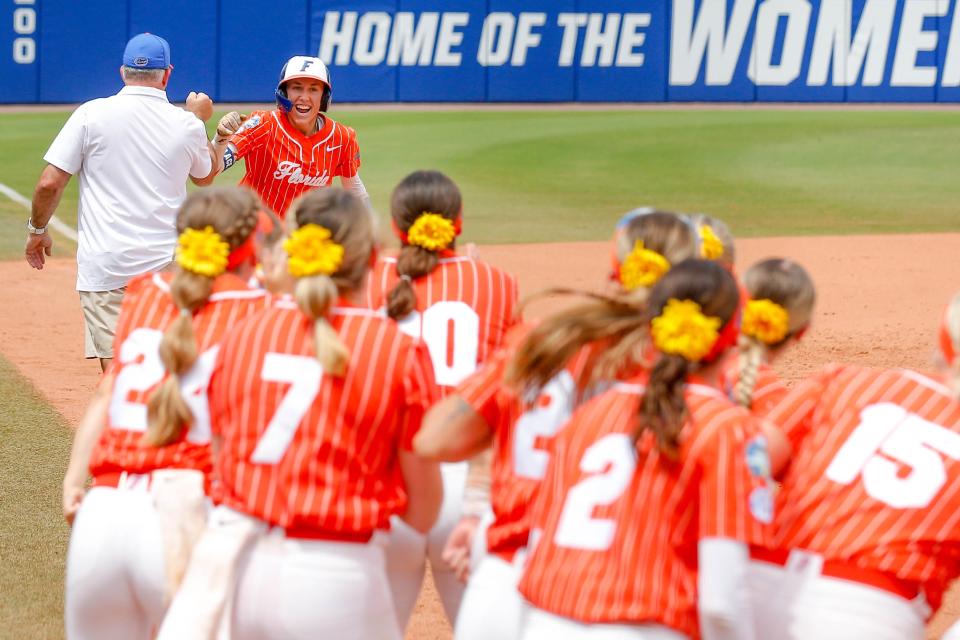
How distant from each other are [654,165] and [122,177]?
46.8 ft

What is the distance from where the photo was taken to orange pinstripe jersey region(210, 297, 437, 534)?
3150 mm

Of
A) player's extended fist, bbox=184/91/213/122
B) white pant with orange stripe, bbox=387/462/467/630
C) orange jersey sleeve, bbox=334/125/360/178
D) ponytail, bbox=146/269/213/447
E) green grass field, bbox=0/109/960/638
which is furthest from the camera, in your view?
green grass field, bbox=0/109/960/638

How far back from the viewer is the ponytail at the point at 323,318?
3135mm

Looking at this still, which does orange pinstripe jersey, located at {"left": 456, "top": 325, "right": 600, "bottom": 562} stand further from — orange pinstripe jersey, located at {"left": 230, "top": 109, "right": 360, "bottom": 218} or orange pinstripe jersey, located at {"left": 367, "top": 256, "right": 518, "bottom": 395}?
orange pinstripe jersey, located at {"left": 230, "top": 109, "right": 360, "bottom": 218}

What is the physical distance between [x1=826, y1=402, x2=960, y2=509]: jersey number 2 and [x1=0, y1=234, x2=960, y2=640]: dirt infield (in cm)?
586

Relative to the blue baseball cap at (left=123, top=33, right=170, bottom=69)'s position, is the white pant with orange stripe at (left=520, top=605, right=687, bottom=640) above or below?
below

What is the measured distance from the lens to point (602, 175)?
19.6m

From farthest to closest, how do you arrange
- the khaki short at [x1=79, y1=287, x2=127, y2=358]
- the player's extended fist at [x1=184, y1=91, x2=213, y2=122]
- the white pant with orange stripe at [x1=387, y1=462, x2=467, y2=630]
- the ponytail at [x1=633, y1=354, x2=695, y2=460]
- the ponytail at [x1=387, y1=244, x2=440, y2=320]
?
the player's extended fist at [x1=184, y1=91, x2=213, y2=122], the khaki short at [x1=79, y1=287, x2=127, y2=358], the ponytail at [x1=387, y1=244, x2=440, y2=320], the white pant with orange stripe at [x1=387, y1=462, x2=467, y2=630], the ponytail at [x1=633, y1=354, x2=695, y2=460]

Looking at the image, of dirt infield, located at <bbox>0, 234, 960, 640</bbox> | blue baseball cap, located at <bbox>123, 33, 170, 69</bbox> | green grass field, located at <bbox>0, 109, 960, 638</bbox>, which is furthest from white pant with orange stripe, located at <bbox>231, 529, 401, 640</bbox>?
green grass field, located at <bbox>0, 109, 960, 638</bbox>

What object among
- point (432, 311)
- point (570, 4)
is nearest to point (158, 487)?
point (432, 311)

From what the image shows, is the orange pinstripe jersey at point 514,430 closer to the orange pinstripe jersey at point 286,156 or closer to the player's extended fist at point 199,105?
the player's extended fist at point 199,105

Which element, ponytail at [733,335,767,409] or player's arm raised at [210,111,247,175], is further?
player's arm raised at [210,111,247,175]

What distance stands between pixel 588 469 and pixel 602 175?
56.0ft

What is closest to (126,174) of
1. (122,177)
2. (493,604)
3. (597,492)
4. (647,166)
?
(122,177)
